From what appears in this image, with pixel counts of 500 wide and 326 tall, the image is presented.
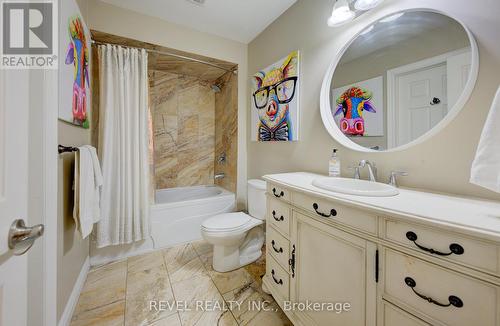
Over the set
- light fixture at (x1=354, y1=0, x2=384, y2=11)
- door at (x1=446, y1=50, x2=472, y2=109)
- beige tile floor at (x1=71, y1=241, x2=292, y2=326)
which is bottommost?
beige tile floor at (x1=71, y1=241, x2=292, y2=326)

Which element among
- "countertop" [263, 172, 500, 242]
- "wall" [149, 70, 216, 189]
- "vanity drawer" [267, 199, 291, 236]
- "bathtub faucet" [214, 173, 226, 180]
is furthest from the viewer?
"bathtub faucet" [214, 173, 226, 180]

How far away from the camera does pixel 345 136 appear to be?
1.36 metres

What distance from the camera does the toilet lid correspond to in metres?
1.62

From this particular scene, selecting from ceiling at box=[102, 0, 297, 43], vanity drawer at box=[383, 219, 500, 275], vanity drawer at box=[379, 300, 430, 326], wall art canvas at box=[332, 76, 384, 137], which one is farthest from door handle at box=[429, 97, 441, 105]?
ceiling at box=[102, 0, 297, 43]

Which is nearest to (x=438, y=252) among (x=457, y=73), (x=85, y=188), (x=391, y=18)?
(x=457, y=73)

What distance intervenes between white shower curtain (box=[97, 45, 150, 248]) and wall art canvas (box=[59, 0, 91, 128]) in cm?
24

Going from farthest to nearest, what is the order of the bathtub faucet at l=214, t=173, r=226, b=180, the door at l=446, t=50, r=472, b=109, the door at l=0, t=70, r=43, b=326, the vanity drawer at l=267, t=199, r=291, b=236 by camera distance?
the bathtub faucet at l=214, t=173, r=226, b=180 < the vanity drawer at l=267, t=199, r=291, b=236 < the door at l=446, t=50, r=472, b=109 < the door at l=0, t=70, r=43, b=326

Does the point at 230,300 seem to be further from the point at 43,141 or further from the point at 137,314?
the point at 43,141

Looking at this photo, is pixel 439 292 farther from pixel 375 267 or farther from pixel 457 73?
pixel 457 73

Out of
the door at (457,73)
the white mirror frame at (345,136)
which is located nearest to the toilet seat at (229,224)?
the white mirror frame at (345,136)

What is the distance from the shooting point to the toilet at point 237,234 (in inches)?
63.7

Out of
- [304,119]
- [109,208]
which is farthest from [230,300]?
[304,119]

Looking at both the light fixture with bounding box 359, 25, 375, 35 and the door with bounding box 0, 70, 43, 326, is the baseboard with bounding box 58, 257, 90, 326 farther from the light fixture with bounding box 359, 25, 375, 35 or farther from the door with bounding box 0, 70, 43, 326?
the light fixture with bounding box 359, 25, 375, 35

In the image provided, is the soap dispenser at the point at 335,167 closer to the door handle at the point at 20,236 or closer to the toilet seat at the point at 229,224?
the toilet seat at the point at 229,224
